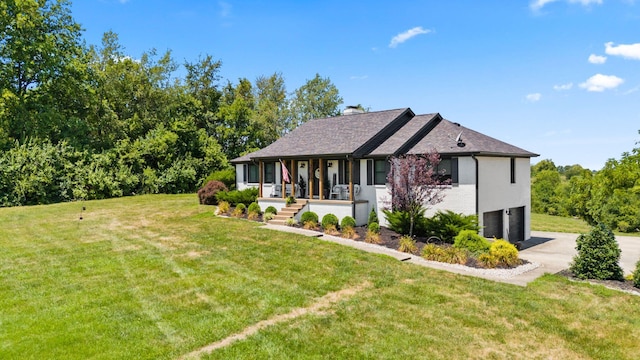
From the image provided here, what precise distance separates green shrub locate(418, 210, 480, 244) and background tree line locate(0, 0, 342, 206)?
25.6m

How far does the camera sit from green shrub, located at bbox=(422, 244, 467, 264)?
13.1 m

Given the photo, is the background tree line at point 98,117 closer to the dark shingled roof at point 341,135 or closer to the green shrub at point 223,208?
the dark shingled roof at point 341,135

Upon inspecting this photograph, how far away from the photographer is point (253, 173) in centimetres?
2595

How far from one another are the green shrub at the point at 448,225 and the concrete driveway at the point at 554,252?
261 cm

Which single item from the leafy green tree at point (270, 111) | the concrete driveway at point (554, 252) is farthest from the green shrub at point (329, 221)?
the leafy green tree at point (270, 111)

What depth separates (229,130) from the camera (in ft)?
131

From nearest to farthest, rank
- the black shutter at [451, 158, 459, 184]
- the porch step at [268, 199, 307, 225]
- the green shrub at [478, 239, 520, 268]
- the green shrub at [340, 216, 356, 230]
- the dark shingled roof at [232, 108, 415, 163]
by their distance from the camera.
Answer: the green shrub at [478, 239, 520, 268] → the black shutter at [451, 158, 459, 184] → the green shrub at [340, 216, 356, 230] → the porch step at [268, 199, 307, 225] → the dark shingled roof at [232, 108, 415, 163]

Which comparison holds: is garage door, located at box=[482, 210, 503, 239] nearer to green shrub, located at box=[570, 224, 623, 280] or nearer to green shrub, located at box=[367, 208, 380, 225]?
green shrub, located at box=[367, 208, 380, 225]

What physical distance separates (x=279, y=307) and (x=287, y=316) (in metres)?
0.53

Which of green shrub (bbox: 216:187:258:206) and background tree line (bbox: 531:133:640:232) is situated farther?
background tree line (bbox: 531:133:640:232)

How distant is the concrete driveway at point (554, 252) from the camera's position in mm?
12757

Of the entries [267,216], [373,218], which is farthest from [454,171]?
[267,216]

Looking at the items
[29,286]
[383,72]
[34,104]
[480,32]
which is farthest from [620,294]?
[34,104]

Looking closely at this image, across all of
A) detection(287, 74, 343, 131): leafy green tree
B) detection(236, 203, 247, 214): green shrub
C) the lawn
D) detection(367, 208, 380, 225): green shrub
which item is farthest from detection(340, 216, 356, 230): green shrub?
detection(287, 74, 343, 131): leafy green tree
